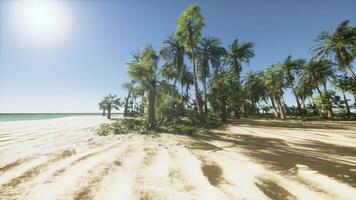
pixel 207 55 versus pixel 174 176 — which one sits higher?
pixel 207 55

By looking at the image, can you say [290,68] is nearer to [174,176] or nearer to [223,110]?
[223,110]

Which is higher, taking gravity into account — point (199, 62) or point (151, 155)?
point (199, 62)

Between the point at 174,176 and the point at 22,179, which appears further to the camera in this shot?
the point at 174,176

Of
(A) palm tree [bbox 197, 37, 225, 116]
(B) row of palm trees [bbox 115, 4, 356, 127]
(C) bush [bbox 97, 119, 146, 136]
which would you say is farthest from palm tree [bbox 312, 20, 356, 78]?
A: (C) bush [bbox 97, 119, 146, 136]

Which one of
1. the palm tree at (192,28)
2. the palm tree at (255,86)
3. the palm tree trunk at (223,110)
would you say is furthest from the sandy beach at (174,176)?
the palm tree at (255,86)

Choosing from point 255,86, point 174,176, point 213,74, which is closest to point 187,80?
point 213,74

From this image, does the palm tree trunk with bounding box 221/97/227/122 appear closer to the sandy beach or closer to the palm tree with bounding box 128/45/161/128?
the palm tree with bounding box 128/45/161/128

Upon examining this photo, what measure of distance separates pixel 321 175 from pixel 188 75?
3349 cm

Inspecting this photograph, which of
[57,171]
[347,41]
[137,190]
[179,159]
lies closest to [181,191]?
[137,190]

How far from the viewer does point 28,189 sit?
10.5 ft

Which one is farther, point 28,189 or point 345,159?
point 345,159

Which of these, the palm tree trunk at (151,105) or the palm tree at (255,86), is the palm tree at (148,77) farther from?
the palm tree at (255,86)

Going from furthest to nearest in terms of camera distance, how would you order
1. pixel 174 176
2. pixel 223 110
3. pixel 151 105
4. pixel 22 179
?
pixel 223 110 < pixel 151 105 < pixel 174 176 < pixel 22 179

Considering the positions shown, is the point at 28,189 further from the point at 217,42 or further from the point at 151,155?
the point at 217,42
